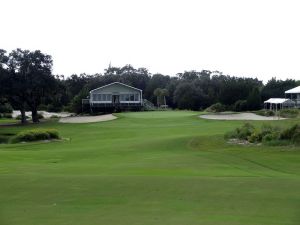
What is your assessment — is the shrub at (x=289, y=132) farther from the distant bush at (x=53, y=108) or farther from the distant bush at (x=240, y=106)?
the distant bush at (x=53, y=108)

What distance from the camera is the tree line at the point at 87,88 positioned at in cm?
6938

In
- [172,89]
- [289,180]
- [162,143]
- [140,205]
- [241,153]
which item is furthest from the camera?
[172,89]

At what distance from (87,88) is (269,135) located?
83460mm

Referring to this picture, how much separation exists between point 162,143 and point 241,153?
763 centimetres

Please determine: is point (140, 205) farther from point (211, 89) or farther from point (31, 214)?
point (211, 89)

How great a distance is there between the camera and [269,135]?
2808 centimetres

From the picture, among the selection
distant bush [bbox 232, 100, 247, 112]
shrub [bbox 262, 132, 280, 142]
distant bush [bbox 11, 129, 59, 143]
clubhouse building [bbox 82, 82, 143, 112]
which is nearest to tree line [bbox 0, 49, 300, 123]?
distant bush [bbox 232, 100, 247, 112]

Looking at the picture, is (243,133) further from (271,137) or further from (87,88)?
(87,88)

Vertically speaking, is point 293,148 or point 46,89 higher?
point 46,89

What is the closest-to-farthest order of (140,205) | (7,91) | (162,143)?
(140,205)
(162,143)
(7,91)

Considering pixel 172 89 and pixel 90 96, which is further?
pixel 172 89

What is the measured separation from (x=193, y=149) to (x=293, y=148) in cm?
548

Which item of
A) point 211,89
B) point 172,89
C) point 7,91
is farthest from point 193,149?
point 172,89

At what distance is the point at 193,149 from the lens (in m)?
28.1
